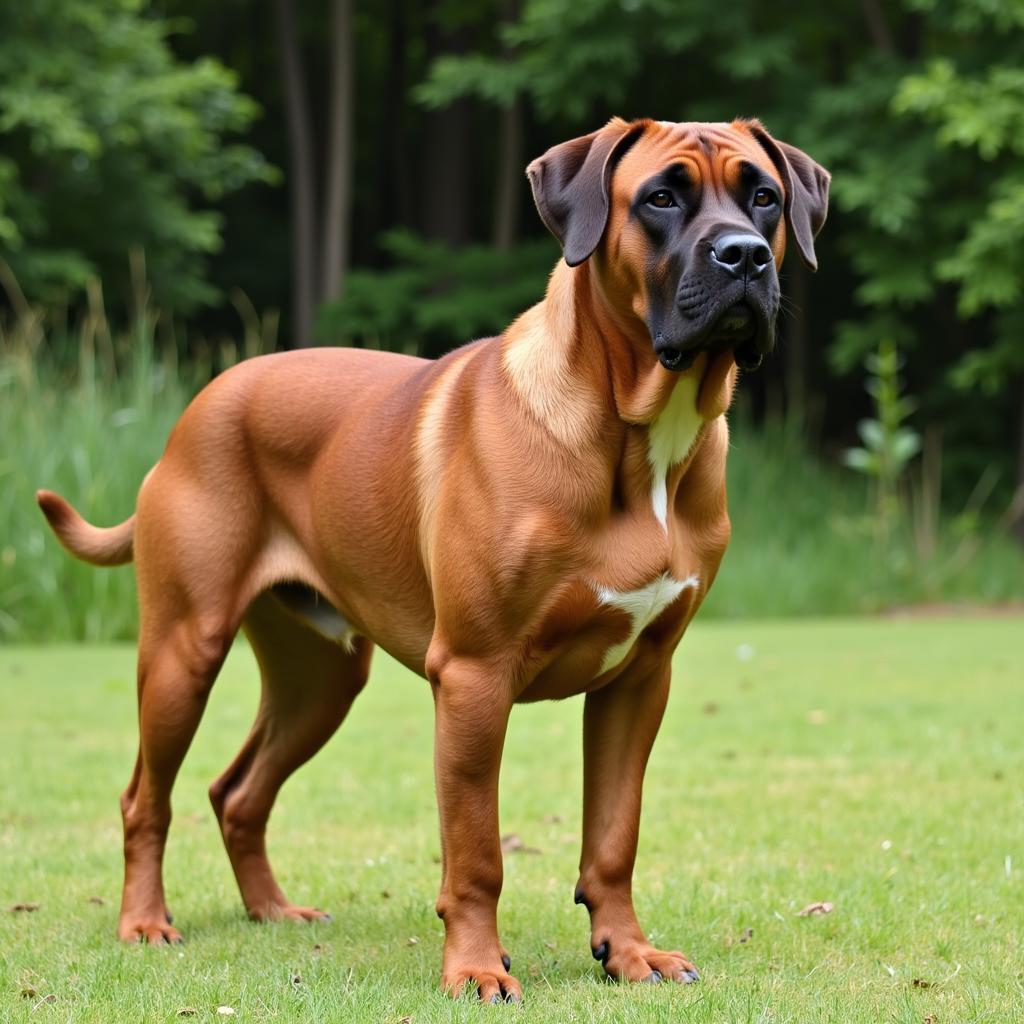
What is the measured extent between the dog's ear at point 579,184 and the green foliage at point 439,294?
652 inches

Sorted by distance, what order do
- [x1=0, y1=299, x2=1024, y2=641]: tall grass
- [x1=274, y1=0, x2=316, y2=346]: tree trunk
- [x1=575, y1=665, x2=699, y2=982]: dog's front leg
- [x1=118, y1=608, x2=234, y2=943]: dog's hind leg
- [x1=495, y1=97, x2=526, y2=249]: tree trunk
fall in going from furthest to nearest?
[x1=274, y1=0, x2=316, y2=346]: tree trunk
[x1=495, y1=97, x2=526, y2=249]: tree trunk
[x1=0, y1=299, x2=1024, y2=641]: tall grass
[x1=118, y1=608, x2=234, y2=943]: dog's hind leg
[x1=575, y1=665, x2=699, y2=982]: dog's front leg

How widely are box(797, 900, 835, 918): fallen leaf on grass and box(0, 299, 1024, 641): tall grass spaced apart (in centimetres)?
801

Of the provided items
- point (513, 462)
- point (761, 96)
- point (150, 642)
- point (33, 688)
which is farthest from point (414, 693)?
point (761, 96)

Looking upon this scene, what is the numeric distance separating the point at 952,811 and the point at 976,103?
12.0m

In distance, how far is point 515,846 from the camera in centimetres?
573

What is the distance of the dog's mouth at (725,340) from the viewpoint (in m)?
3.64

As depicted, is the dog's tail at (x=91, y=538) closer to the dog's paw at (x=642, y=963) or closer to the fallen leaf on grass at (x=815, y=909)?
the dog's paw at (x=642, y=963)

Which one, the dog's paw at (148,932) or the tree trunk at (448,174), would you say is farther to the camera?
the tree trunk at (448,174)

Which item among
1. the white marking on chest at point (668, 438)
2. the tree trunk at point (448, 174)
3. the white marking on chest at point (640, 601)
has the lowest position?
the tree trunk at point (448, 174)

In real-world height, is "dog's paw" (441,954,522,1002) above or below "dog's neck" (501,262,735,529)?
below

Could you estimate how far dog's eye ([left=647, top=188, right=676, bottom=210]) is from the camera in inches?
148

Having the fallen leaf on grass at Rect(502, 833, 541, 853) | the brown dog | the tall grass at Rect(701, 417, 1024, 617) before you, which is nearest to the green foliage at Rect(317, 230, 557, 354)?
the tall grass at Rect(701, 417, 1024, 617)

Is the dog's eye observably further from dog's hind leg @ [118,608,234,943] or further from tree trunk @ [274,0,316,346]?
tree trunk @ [274,0,316,346]

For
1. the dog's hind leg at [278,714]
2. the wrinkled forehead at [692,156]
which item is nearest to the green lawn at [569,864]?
the dog's hind leg at [278,714]
